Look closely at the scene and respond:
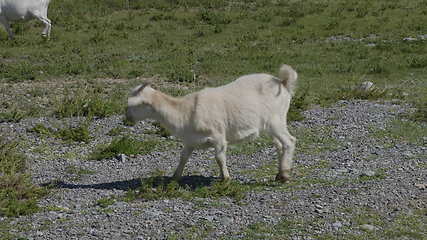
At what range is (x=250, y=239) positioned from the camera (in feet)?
27.4

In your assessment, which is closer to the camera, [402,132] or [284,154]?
[284,154]

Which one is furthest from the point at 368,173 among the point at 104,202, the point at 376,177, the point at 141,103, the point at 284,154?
the point at 104,202

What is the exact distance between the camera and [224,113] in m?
10.0

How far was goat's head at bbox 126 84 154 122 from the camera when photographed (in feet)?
32.8

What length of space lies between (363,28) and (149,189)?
54.9 ft

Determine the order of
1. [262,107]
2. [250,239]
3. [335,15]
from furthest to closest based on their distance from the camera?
[335,15]
[262,107]
[250,239]

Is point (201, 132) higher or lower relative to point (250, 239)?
higher

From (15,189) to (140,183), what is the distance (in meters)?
1.76

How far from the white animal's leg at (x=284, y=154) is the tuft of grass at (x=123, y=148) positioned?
2.81 metres

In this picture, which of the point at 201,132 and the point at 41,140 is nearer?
the point at 201,132

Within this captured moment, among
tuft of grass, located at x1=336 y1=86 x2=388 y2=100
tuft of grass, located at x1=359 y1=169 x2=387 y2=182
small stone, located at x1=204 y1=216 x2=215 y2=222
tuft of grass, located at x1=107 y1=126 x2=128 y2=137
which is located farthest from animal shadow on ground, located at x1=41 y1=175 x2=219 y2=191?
tuft of grass, located at x1=336 y1=86 x2=388 y2=100

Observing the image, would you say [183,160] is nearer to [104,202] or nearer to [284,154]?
[104,202]

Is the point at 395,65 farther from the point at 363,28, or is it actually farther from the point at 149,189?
the point at 149,189

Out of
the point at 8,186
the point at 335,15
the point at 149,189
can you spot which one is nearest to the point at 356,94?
the point at 149,189
